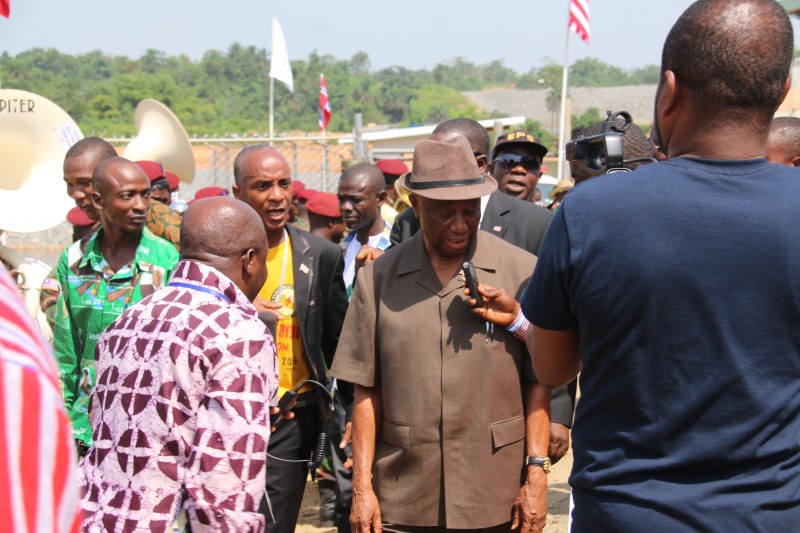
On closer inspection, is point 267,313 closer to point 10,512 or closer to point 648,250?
point 648,250

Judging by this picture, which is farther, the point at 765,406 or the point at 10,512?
the point at 765,406

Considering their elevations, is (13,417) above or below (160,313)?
above

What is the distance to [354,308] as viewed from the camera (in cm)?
385

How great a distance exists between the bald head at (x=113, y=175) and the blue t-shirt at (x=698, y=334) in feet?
10.3

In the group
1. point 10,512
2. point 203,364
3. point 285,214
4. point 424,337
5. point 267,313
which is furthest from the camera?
point 285,214

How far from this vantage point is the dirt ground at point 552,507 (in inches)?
247

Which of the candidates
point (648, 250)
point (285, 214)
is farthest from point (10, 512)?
point (285, 214)

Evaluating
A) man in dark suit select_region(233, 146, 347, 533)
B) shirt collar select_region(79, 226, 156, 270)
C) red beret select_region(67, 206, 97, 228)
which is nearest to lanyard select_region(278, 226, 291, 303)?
man in dark suit select_region(233, 146, 347, 533)

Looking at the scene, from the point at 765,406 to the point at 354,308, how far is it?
2079mm

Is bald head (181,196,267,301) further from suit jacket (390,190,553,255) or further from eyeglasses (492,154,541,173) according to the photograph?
eyeglasses (492,154,541,173)

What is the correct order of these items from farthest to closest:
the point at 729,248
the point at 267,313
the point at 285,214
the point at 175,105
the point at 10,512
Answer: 1. the point at 175,105
2. the point at 285,214
3. the point at 267,313
4. the point at 729,248
5. the point at 10,512

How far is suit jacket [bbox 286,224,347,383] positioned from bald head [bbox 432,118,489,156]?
0.91 metres

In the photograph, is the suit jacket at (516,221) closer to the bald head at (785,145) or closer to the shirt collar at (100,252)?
the bald head at (785,145)

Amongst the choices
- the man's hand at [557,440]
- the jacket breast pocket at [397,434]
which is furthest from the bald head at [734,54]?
the man's hand at [557,440]
